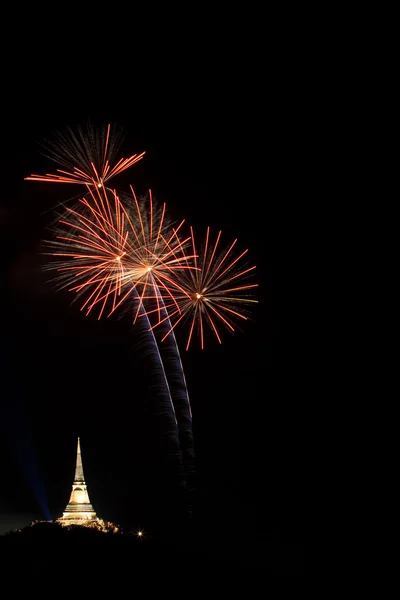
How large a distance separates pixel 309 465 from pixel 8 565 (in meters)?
13.0

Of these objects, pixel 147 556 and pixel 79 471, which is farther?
pixel 79 471

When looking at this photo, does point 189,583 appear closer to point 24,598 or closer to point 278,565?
point 278,565

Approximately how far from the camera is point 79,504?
6950 cm

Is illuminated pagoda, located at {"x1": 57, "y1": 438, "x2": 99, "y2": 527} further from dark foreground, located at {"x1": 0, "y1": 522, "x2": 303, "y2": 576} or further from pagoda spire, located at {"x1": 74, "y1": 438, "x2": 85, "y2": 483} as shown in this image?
dark foreground, located at {"x1": 0, "y1": 522, "x2": 303, "y2": 576}

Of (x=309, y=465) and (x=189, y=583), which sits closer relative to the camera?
(x=189, y=583)

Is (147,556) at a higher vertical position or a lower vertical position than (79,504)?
lower

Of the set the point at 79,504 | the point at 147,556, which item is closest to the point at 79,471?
the point at 79,504

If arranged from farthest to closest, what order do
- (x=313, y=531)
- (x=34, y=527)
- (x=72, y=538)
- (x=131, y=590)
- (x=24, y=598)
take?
1. (x=34, y=527)
2. (x=72, y=538)
3. (x=313, y=531)
4. (x=131, y=590)
5. (x=24, y=598)

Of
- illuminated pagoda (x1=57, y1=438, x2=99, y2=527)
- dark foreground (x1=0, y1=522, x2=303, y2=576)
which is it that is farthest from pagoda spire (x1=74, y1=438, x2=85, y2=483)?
dark foreground (x1=0, y1=522, x2=303, y2=576)

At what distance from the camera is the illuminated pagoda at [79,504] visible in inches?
2694

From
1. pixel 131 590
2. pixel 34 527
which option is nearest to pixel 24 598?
pixel 131 590

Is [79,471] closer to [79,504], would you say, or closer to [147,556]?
[79,504]

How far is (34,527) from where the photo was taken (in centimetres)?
4450

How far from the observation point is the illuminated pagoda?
225 ft
